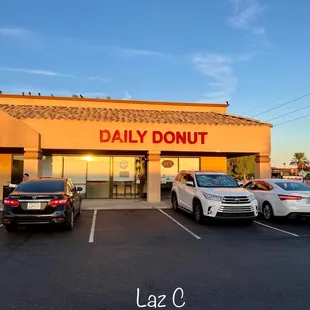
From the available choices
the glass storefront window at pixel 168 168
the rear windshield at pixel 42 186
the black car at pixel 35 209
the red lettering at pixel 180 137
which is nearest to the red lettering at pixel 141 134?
the red lettering at pixel 180 137

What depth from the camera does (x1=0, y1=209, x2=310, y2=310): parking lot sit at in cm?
447

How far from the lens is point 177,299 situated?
449 centimetres

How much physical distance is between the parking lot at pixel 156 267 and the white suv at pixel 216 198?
1.51 ft

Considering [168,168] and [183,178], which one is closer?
[183,178]

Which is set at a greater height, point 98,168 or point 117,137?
point 117,137

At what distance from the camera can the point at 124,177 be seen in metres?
A: 20.4

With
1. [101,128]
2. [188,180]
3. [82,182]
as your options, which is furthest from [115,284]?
[82,182]

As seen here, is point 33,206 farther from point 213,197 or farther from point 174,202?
point 174,202

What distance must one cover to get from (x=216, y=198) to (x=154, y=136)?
7415 millimetres

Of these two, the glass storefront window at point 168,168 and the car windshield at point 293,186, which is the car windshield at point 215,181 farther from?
the glass storefront window at point 168,168

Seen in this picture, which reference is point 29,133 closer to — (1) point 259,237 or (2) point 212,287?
(1) point 259,237

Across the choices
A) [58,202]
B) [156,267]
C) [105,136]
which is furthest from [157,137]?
[156,267]

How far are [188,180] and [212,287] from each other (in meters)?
8.06

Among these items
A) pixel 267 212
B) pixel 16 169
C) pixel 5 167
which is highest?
pixel 5 167
